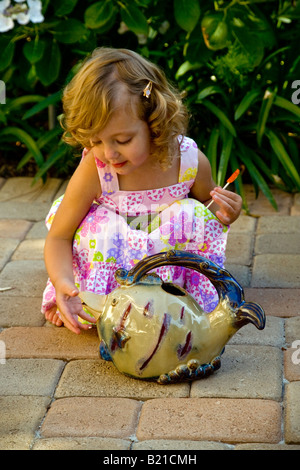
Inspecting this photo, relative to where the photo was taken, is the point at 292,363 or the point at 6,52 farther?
the point at 6,52

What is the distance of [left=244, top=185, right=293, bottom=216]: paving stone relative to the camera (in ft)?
10.3

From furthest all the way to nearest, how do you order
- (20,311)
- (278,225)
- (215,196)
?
1. (278,225)
2. (20,311)
3. (215,196)

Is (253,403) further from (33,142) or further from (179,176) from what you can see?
(33,142)

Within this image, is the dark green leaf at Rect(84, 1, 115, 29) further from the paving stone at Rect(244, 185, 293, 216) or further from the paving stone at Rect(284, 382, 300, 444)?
the paving stone at Rect(284, 382, 300, 444)

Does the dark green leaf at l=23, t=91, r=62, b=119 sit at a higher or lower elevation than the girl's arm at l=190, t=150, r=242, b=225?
lower

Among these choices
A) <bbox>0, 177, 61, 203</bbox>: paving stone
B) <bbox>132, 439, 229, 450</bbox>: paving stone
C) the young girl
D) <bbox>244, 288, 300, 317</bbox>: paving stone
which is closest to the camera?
<bbox>132, 439, 229, 450</bbox>: paving stone

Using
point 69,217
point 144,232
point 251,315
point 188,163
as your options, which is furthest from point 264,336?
point 69,217

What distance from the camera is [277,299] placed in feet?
7.86

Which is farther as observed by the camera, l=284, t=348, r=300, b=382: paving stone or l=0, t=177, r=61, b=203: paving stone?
l=0, t=177, r=61, b=203: paving stone

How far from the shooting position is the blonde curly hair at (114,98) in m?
1.94

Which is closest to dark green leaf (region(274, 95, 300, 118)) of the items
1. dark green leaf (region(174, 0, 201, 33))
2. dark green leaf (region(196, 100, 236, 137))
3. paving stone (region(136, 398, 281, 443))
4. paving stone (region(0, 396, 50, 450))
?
dark green leaf (region(196, 100, 236, 137))

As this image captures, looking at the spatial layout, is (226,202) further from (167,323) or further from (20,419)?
(20,419)

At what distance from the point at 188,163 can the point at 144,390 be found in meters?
0.74
